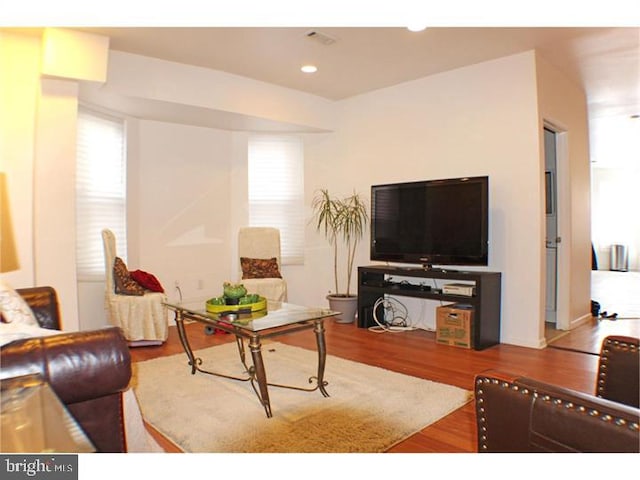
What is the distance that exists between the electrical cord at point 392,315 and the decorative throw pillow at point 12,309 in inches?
134

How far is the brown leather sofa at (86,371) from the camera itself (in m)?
1.53

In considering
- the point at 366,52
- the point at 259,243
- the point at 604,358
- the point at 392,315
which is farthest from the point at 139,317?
the point at 604,358

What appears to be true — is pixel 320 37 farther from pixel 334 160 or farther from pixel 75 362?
pixel 75 362

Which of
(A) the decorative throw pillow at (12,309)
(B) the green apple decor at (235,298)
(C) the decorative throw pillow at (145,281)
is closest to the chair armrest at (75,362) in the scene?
(A) the decorative throw pillow at (12,309)

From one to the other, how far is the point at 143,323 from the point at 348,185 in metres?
2.86

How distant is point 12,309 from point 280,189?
3.97m

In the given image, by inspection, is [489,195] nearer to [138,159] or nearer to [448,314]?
[448,314]

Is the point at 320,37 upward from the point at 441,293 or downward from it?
upward

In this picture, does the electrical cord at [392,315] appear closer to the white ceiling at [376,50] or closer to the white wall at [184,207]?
the white wall at [184,207]

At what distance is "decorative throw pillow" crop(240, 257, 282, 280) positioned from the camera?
17.2ft

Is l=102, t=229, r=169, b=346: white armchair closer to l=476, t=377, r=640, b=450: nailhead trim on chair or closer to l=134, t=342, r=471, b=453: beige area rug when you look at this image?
l=134, t=342, r=471, b=453: beige area rug

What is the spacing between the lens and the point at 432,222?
14.6 feet

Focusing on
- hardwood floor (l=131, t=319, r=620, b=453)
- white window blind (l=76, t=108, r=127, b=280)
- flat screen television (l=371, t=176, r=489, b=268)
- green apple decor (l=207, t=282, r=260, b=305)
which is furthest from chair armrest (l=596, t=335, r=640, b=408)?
white window blind (l=76, t=108, r=127, b=280)

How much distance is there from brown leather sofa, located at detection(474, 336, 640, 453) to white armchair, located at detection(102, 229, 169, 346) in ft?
11.3
